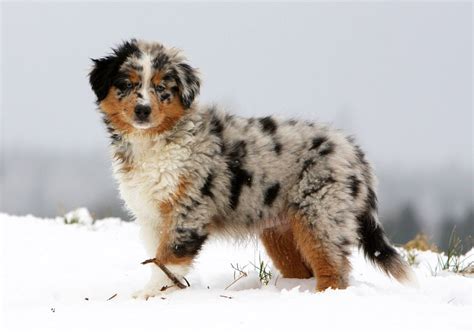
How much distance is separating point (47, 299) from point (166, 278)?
3.56 ft

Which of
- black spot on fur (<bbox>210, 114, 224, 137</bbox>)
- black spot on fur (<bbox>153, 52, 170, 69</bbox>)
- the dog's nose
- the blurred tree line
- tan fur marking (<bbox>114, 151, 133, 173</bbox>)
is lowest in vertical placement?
the blurred tree line

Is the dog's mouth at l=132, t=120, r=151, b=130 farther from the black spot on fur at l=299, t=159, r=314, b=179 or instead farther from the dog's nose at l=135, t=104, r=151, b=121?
the black spot on fur at l=299, t=159, r=314, b=179

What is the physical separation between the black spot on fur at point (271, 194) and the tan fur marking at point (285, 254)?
45 cm

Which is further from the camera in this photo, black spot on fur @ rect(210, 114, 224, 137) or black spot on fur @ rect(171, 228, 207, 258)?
black spot on fur @ rect(210, 114, 224, 137)

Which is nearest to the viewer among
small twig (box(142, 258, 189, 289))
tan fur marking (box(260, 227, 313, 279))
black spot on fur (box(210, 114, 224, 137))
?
small twig (box(142, 258, 189, 289))

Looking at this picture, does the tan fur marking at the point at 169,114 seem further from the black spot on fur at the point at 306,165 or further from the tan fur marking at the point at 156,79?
the black spot on fur at the point at 306,165

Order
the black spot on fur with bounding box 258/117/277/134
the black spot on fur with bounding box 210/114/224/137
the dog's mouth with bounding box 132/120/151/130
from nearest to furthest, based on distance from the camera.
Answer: the dog's mouth with bounding box 132/120/151/130, the black spot on fur with bounding box 210/114/224/137, the black spot on fur with bounding box 258/117/277/134

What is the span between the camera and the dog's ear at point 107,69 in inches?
237

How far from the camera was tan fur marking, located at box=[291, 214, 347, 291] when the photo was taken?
5781 millimetres

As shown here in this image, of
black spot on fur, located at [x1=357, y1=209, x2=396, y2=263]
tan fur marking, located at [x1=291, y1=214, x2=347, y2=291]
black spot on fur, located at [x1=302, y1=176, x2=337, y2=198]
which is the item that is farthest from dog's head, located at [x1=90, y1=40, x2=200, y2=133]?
black spot on fur, located at [x1=357, y1=209, x2=396, y2=263]

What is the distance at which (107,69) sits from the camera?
605cm

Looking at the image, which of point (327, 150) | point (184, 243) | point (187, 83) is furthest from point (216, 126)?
point (184, 243)

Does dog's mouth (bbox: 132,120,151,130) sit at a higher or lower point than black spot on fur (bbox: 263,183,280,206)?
higher

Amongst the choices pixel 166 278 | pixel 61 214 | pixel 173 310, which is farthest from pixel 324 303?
pixel 61 214
